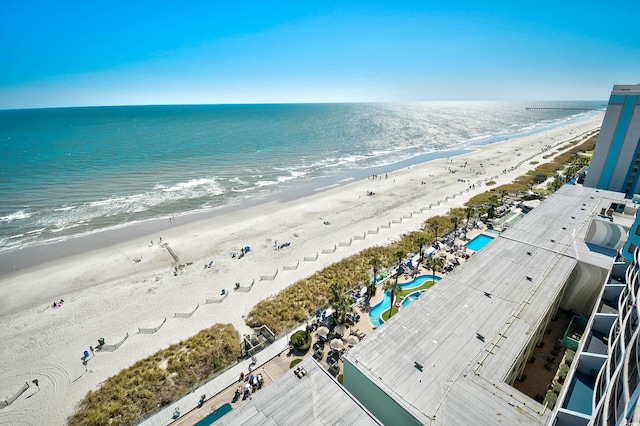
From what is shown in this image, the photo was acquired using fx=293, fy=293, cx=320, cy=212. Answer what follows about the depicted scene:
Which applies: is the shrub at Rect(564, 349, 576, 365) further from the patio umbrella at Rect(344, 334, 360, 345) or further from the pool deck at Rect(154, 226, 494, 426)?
the patio umbrella at Rect(344, 334, 360, 345)

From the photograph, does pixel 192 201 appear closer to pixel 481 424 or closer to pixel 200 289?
pixel 200 289

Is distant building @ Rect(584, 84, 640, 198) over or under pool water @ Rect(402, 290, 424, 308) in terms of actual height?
over

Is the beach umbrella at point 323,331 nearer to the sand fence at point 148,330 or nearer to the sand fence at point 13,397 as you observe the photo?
the sand fence at point 148,330

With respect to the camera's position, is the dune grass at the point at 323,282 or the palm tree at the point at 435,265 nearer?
the dune grass at the point at 323,282

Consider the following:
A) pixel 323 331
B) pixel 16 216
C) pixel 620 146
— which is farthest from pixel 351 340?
pixel 16 216

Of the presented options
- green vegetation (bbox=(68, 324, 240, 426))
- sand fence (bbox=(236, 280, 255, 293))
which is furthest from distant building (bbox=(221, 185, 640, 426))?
sand fence (bbox=(236, 280, 255, 293))

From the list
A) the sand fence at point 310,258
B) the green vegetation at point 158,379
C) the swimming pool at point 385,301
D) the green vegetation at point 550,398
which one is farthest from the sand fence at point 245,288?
the green vegetation at point 550,398
